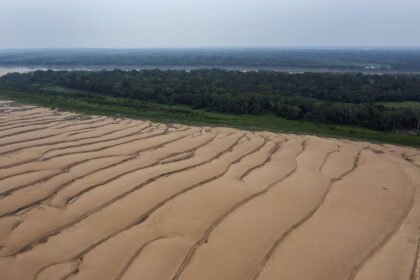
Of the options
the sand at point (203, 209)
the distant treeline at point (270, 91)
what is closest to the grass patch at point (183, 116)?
the distant treeline at point (270, 91)

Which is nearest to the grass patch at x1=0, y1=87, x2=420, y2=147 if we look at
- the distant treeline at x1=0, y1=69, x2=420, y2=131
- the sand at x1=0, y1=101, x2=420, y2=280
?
the distant treeline at x1=0, y1=69, x2=420, y2=131

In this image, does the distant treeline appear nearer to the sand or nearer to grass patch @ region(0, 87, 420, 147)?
grass patch @ region(0, 87, 420, 147)

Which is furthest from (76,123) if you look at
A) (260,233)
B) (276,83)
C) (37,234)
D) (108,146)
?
(276,83)

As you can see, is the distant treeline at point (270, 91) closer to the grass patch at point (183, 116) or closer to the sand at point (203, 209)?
the grass patch at point (183, 116)

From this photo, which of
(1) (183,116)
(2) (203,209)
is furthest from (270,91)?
(2) (203,209)

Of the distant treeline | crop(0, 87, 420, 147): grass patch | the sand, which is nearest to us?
the sand

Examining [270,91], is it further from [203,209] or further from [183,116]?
[203,209]
